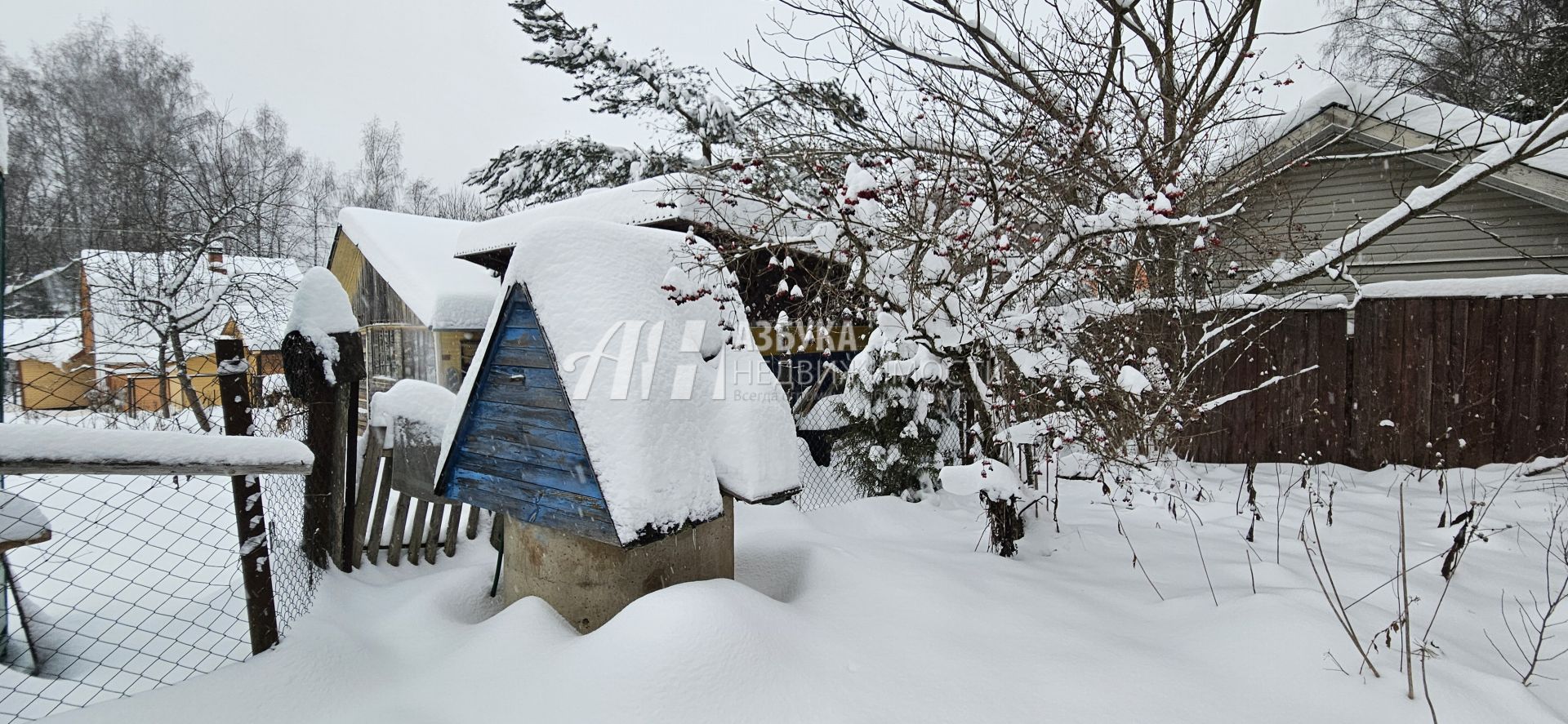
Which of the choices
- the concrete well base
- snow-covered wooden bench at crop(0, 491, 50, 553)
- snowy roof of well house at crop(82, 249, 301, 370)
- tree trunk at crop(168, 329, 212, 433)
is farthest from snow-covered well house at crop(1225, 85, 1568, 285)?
snowy roof of well house at crop(82, 249, 301, 370)

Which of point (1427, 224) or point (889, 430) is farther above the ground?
point (1427, 224)

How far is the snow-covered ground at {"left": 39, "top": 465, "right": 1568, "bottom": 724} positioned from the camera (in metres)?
2.02

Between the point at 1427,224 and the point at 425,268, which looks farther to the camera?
the point at 425,268

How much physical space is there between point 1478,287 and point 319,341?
347 inches

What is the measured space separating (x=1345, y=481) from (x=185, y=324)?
13.8 meters

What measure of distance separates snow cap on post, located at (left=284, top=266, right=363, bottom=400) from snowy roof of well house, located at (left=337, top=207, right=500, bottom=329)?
690 centimetres

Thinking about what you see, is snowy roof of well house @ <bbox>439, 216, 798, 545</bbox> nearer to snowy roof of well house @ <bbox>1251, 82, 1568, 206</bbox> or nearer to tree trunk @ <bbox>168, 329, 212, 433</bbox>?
snowy roof of well house @ <bbox>1251, 82, 1568, 206</bbox>

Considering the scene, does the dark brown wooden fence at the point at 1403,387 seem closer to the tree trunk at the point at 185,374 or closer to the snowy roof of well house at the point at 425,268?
the tree trunk at the point at 185,374

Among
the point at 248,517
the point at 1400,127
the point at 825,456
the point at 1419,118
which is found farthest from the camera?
the point at 825,456

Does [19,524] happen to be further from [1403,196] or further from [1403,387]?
[1403,196]

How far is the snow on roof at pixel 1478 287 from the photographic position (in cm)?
516

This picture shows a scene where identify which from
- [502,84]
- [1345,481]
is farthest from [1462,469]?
[502,84]

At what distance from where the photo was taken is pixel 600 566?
270 cm

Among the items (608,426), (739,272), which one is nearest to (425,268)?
(739,272)
